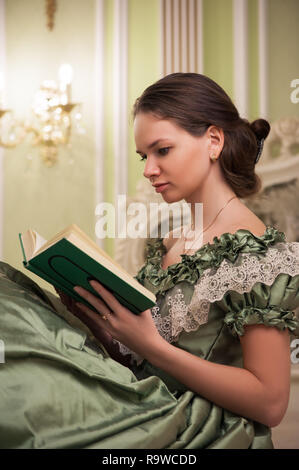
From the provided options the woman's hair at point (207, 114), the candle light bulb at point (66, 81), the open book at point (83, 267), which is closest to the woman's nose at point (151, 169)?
the woman's hair at point (207, 114)

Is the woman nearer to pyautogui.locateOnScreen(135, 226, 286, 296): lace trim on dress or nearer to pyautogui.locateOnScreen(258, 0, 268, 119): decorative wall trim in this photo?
pyautogui.locateOnScreen(135, 226, 286, 296): lace trim on dress

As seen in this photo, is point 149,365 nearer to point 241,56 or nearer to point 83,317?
point 83,317

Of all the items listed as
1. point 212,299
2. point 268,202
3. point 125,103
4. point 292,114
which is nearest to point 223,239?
point 212,299

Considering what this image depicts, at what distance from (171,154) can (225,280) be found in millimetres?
319

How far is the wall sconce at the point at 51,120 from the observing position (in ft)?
10.7

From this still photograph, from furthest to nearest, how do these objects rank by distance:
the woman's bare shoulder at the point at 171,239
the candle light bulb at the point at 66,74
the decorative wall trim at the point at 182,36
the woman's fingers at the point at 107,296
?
1. the candle light bulb at the point at 66,74
2. the decorative wall trim at the point at 182,36
3. the woman's bare shoulder at the point at 171,239
4. the woman's fingers at the point at 107,296

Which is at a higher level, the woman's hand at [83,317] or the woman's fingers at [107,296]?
the woman's fingers at [107,296]

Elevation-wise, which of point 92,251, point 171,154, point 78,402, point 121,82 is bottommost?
point 78,402

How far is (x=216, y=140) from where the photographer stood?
1.29 meters

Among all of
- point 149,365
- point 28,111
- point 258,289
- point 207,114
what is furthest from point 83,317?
point 28,111

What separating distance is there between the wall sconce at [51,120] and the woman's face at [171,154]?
2.10 meters

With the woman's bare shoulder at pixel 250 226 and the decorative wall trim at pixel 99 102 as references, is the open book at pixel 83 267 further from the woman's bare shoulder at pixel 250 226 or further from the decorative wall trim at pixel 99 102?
the decorative wall trim at pixel 99 102

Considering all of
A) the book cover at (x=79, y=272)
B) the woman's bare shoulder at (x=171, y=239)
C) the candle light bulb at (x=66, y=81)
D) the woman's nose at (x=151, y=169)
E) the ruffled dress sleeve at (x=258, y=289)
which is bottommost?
the woman's bare shoulder at (x=171, y=239)

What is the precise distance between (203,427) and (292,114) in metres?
2.35
